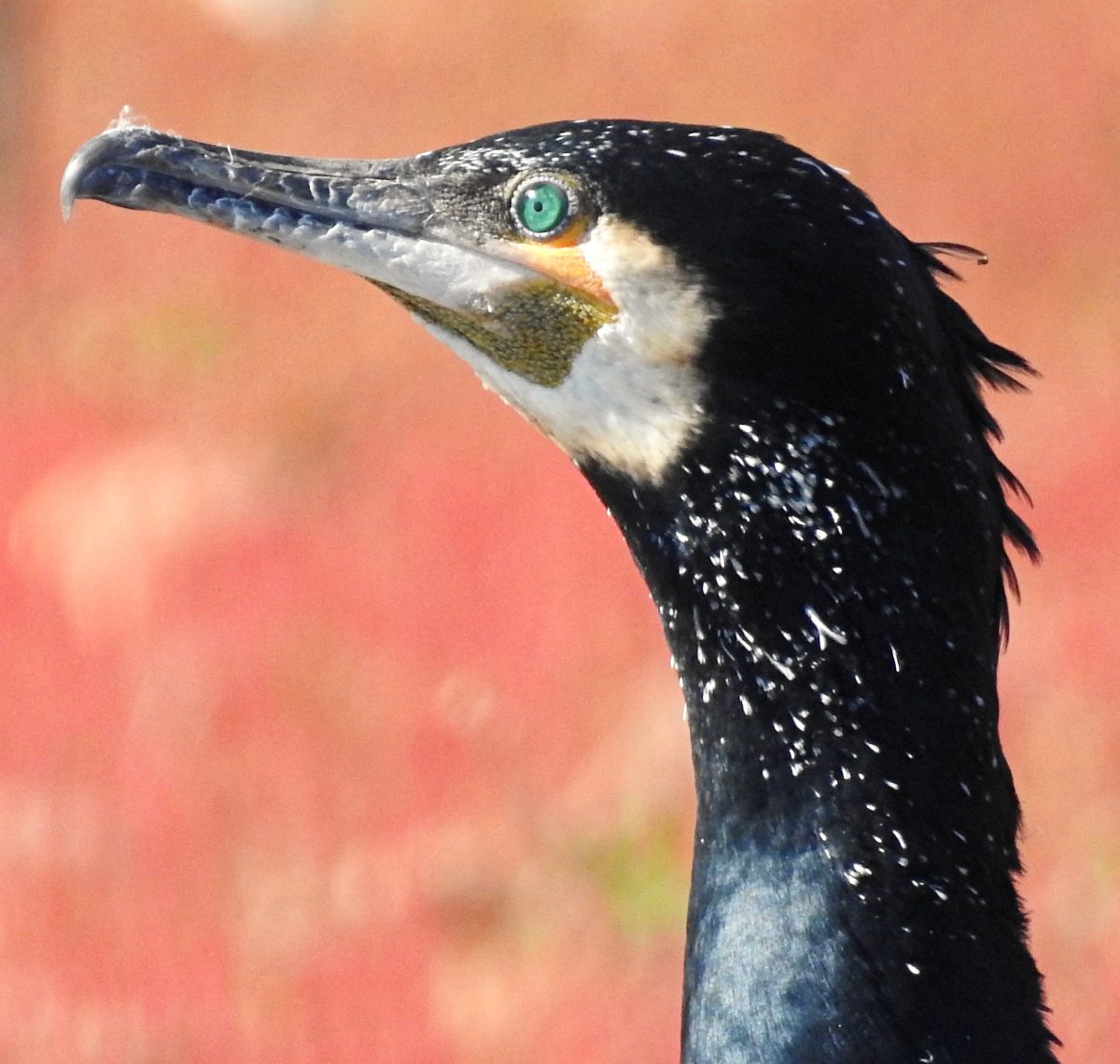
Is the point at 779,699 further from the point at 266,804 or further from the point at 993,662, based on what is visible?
the point at 266,804

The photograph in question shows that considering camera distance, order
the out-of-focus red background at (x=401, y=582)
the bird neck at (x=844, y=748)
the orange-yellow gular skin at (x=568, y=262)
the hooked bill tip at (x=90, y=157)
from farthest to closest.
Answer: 1. the out-of-focus red background at (x=401, y=582)
2. the hooked bill tip at (x=90, y=157)
3. the orange-yellow gular skin at (x=568, y=262)
4. the bird neck at (x=844, y=748)

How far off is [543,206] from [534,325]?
0.47ft

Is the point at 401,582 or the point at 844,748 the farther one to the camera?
the point at 401,582

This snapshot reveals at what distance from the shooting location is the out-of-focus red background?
735cm

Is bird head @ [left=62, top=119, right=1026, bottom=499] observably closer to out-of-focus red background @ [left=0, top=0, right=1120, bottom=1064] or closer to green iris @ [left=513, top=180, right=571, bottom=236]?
→ green iris @ [left=513, top=180, right=571, bottom=236]

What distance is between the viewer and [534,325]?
2.60 m

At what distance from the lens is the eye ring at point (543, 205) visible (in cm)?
254

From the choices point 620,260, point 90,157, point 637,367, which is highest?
point 90,157

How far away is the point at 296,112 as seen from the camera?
619 inches

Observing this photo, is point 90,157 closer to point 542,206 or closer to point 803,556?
point 542,206

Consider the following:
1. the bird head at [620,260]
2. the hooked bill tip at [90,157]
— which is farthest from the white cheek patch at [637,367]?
the hooked bill tip at [90,157]

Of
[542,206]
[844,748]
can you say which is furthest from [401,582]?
[844,748]

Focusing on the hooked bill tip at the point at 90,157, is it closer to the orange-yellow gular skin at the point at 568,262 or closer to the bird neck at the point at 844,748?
the orange-yellow gular skin at the point at 568,262

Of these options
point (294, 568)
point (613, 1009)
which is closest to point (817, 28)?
point (294, 568)
